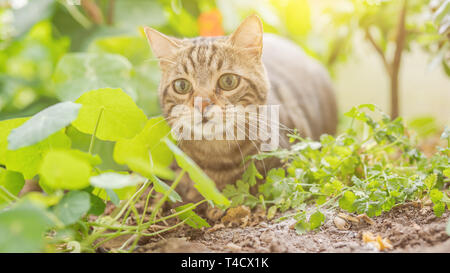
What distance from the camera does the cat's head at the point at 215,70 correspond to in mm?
1229

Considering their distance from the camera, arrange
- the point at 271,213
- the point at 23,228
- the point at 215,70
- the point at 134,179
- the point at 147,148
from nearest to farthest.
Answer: the point at 23,228 → the point at 134,179 → the point at 147,148 → the point at 271,213 → the point at 215,70

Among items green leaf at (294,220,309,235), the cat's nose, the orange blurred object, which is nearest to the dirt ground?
green leaf at (294,220,309,235)

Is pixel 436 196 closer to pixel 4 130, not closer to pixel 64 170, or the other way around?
pixel 64 170

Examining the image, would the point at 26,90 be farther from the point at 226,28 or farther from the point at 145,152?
the point at 145,152

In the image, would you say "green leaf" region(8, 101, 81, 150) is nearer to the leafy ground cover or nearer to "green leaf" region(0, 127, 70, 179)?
the leafy ground cover

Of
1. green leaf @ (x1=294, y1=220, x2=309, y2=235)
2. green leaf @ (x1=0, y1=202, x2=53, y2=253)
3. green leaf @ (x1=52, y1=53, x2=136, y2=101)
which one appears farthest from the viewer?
green leaf @ (x1=52, y1=53, x2=136, y2=101)

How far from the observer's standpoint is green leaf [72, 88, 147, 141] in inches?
38.6

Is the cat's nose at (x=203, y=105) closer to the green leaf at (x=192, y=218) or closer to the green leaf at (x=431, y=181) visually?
the green leaf at (x=192, y=218)

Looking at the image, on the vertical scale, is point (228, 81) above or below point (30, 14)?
below

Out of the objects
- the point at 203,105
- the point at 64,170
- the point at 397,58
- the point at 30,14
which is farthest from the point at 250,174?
the point at 30,14

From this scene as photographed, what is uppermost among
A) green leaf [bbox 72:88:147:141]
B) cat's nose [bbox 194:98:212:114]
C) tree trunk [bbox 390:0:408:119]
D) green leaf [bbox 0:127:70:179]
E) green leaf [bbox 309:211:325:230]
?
tree trunk [bbox 390:0:408:119]

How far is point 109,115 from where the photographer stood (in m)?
1.02

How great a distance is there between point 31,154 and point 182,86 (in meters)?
0.54

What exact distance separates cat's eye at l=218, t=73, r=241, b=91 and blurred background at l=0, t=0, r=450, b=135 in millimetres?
430
